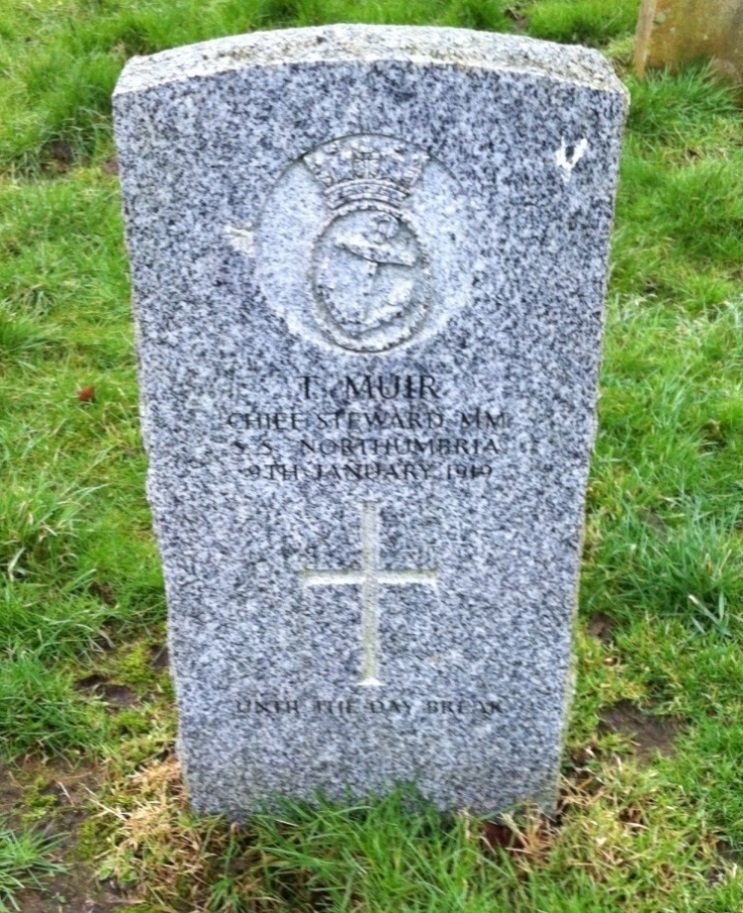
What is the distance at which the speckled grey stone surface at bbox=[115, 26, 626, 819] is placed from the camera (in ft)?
6.18

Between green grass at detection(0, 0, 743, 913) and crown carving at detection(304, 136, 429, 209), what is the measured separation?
124cm

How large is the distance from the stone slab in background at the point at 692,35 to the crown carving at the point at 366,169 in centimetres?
335

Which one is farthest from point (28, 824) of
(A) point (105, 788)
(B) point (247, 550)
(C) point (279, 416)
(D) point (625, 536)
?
(D) point (625, 536)

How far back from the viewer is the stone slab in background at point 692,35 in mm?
4812

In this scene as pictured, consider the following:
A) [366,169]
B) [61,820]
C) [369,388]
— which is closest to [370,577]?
[369,388]

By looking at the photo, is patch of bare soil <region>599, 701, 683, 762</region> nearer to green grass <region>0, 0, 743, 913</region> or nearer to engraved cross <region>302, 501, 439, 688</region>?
green grass <region>0, 0, 743, 913</region>

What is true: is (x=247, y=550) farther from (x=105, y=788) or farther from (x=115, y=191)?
(x=115, y=191)

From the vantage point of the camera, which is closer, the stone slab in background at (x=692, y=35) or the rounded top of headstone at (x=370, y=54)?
the rounded top of headstone at (x=370, y=54)

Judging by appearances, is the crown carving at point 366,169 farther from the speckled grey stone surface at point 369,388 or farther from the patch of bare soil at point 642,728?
the patch of bare soil at point 642,728

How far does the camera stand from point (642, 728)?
2783 millimetres

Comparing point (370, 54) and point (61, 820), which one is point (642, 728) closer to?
point (61, 820)

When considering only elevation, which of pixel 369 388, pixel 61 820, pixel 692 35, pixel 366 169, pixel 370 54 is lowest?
pixel 61 820

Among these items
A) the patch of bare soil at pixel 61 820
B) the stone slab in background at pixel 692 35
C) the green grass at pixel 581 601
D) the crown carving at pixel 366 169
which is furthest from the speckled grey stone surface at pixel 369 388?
the stone slab in background at pixel 692 35

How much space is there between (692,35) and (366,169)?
3457mm
